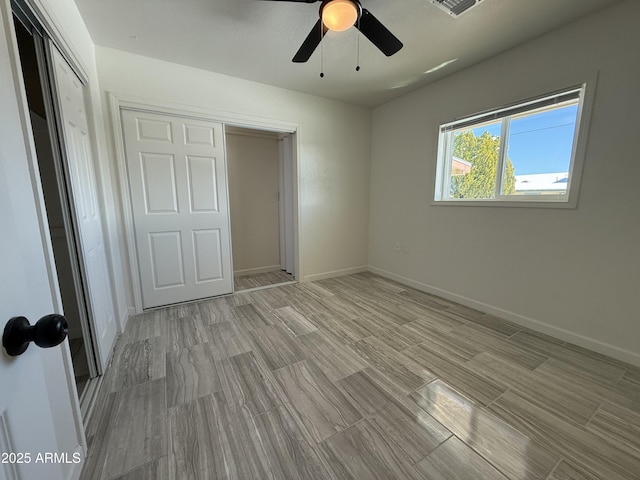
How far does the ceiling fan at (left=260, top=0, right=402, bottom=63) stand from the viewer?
143 cm

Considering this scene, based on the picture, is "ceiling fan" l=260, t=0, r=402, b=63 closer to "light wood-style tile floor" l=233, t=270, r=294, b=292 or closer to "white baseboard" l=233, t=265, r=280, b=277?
"light wood-style tile floor" l=233, t=270, r=294, b=292

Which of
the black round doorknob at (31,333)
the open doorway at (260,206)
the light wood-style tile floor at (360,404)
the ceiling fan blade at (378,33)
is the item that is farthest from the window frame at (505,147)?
the black round doorknob at (31,333)

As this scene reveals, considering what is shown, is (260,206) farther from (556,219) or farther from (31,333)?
(31,333)

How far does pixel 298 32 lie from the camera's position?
2051 millimetres

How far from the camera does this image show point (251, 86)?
9.64ft

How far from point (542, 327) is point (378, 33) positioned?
9.04 ft

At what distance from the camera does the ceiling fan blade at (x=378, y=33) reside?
5.20 ft

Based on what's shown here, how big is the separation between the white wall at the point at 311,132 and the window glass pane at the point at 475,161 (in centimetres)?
135

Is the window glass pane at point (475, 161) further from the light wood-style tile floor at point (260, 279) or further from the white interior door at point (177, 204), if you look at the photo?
the white interior door at point (177, 204)

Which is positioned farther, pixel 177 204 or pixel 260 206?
pixel 260 206

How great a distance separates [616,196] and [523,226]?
1.95 feet

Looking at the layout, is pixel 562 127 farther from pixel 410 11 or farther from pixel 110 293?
pixel 110 293

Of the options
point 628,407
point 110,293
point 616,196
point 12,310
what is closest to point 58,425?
point 12,310

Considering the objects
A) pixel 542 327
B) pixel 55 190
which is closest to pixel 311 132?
pixel 55 190
